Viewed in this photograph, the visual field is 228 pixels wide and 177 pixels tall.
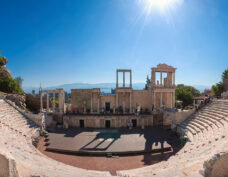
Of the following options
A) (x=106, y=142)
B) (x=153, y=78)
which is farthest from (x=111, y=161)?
(x=153, y=78)

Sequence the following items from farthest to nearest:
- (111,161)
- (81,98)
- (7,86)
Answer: (7,86), (81,98), (111,161)

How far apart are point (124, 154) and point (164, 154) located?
411cm

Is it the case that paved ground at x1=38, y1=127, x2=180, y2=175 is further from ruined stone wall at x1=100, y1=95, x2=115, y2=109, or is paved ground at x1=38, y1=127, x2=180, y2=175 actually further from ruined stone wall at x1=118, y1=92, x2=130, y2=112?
ruined stone wall at x1=118, y1=92, x2=130, y2=112

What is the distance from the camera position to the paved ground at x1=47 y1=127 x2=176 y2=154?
13.7 metres

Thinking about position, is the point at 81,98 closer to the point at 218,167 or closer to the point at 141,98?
the point at 141,98

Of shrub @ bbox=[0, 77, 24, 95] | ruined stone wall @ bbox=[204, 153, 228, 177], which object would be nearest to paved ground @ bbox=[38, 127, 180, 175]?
ruined stone wall @ bbox=[204, 153, 228, 177]

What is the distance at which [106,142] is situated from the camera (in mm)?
15656

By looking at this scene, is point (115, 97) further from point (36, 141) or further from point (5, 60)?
point (5, 60)

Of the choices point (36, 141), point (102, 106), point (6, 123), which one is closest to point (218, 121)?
point (102, 106)

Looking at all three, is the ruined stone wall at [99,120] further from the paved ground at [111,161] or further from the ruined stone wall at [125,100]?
the paved ground at [111,161]

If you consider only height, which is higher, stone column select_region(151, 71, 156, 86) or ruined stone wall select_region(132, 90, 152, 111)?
stone column select_region(151, 71, 156, 86)

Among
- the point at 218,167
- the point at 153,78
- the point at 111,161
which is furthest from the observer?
the point at 153,78

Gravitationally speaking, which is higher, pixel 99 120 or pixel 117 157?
pixel 99 120

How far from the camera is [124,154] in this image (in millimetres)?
13195
